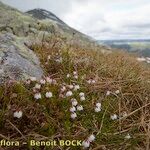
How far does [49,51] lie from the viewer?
263 inches

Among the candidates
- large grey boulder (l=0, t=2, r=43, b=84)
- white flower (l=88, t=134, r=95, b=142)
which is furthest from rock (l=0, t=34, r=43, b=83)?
white flower (l=88, t=134, r=95, b=142)

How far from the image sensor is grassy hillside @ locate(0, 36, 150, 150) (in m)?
3.81

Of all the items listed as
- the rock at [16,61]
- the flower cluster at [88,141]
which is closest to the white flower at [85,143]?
the flower cluster at [88,141]

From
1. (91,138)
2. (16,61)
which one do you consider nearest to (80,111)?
(91,138)

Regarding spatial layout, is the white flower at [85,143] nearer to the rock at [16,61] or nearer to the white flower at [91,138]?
the white flower at [91,138]

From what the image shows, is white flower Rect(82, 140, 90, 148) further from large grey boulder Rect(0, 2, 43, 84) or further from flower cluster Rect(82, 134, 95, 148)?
large grey boulder Rect(0, 2, 43, 84)

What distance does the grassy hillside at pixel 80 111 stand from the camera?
381cm

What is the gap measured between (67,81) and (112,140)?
158cm

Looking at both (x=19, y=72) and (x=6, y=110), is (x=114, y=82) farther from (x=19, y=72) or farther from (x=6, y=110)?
(x=6, y=110)

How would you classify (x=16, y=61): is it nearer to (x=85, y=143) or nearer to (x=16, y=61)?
(x=16, y=61)

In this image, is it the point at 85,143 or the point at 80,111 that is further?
the point at 80,111

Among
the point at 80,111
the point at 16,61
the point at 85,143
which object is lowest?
the point at 85,143

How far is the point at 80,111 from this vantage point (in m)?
4.31

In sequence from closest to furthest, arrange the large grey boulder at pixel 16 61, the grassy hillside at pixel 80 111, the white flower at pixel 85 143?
1. the white flower at pixel 85 143
2. the grassy hillside at pixel 80 111
3. the large grey boulder at pixel 16 61
